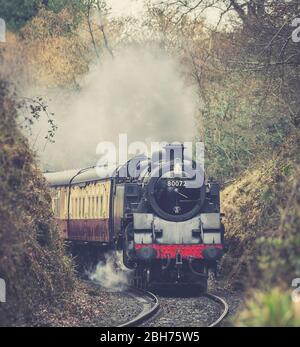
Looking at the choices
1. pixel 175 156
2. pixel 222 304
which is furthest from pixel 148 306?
pixel 175 156

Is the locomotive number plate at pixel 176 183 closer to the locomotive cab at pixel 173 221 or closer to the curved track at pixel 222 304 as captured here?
the locomotive cab at pixel 173 221

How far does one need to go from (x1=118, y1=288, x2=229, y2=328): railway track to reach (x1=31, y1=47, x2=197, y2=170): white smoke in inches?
337

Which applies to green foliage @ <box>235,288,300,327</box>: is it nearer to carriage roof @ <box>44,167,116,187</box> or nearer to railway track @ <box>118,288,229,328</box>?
railway track @ <box>118,288,229,328</box>

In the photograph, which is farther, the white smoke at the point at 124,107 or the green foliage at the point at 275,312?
the white smoke at the point at 124,107

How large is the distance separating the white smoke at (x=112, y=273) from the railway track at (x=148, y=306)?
2.65 ft

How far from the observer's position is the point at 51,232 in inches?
693

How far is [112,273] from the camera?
23672 mm

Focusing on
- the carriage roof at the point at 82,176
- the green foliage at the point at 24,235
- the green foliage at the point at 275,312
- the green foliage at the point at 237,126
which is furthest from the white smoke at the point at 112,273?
the green foliage at the point at 275,312

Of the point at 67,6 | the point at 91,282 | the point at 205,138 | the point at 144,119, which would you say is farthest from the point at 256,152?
the point at 67,6

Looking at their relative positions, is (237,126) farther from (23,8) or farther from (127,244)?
(23,8)

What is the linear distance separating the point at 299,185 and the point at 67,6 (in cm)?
3202

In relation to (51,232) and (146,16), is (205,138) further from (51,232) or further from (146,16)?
(51,232)

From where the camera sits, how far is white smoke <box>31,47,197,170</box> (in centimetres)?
3014

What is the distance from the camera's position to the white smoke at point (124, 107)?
1187 inches
